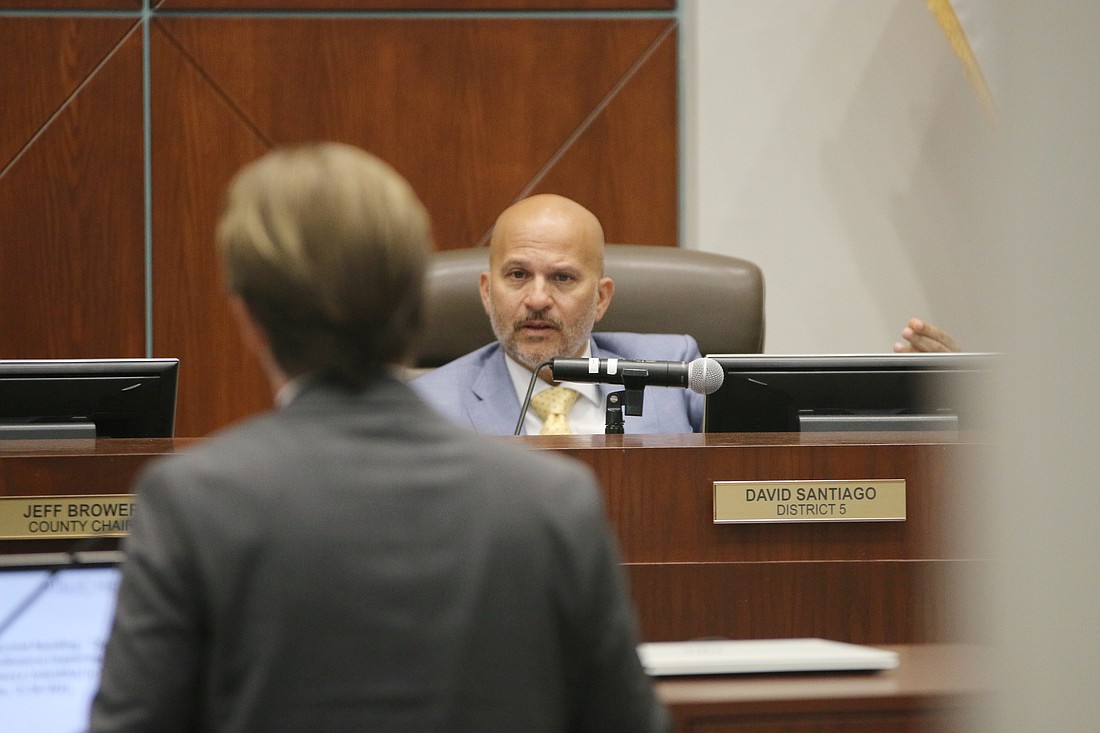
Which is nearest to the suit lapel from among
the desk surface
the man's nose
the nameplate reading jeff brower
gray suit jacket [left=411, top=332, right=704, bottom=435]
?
gray suit jacket [left=411, top=332, right=704, bottom=435]

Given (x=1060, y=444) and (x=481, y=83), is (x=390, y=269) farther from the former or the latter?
(x=481, y=83)

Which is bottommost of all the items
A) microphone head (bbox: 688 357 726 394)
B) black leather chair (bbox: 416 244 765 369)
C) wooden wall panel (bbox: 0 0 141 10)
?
microphone head (bbox: 688 357 726 394)

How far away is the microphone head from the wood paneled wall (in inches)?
74.5

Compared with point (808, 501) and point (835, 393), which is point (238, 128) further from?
point (808, 501)

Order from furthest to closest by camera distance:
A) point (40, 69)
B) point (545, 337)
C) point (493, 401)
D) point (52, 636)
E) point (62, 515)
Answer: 1. point (40, 69)
2. point (545, 337)
3. point (493, 401)
4. point (62, 515)
5. point (52, 636)

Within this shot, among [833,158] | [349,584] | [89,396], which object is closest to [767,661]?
[349,584]

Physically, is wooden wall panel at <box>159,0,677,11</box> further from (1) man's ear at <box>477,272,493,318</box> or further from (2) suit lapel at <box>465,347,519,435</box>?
(2) suit lapel at <box>465,347,519,435</box>

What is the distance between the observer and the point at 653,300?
2.64m

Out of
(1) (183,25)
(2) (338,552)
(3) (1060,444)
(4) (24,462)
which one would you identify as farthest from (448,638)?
(1) (183,25)

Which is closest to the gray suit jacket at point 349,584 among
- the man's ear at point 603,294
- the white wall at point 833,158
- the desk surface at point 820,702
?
the desk surface at point 820,702

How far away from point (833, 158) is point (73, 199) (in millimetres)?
2198

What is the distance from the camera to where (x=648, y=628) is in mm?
1428

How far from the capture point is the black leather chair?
2568mm

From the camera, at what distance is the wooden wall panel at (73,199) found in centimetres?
348
